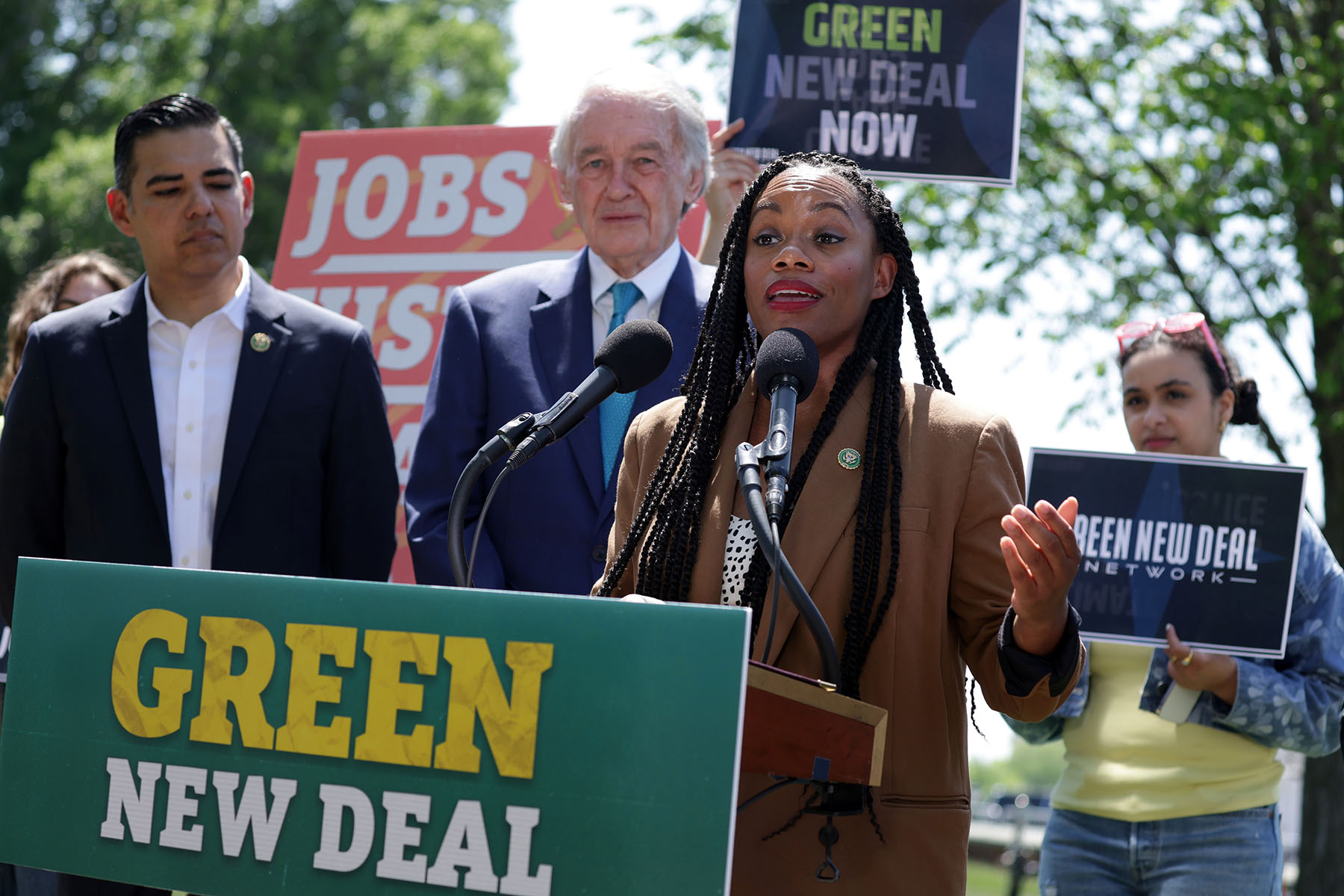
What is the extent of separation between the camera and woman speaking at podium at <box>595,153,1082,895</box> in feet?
7.70

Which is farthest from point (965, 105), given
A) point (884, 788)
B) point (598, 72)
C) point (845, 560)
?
point (884, 788)

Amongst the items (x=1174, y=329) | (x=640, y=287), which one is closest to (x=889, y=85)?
(x=1174, y=329)

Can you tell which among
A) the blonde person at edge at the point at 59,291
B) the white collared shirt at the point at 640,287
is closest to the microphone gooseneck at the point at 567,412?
the white collared shirt at the point at 640,287

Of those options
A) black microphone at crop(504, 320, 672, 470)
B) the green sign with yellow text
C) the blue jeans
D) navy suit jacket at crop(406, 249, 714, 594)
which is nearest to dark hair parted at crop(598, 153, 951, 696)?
black microphone at crop(504, 320, 672, 470)

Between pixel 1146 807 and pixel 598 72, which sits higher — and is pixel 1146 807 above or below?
below

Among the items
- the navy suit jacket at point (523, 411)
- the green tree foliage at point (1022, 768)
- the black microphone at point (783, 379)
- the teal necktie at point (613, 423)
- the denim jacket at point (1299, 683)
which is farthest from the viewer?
the green tree foliage at point (1022, 768)

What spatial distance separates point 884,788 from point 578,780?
702 millimetres

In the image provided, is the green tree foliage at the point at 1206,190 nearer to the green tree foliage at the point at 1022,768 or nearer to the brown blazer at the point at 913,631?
the brown blazer at the point at 913,631

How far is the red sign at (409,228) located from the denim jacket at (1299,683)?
2535mm

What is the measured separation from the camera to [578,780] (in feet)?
6.28

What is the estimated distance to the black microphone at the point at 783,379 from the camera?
Result: 221 cm

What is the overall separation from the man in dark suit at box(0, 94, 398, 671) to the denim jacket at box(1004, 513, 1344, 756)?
83.3 inches

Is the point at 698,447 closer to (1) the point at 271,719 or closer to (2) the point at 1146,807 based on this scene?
(1) the point at 271,719

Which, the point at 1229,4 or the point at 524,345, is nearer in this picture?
the point at 524,345
